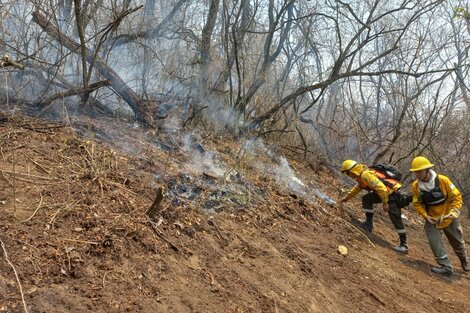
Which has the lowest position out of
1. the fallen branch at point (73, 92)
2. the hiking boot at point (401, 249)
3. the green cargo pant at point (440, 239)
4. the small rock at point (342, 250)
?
the hiking boot at point (401, 249)

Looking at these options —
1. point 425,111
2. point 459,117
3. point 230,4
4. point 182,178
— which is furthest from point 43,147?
point 459,117

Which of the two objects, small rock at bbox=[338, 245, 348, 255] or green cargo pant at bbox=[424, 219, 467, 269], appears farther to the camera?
green cargo pant at bbox=[424, 219, 467, 269]

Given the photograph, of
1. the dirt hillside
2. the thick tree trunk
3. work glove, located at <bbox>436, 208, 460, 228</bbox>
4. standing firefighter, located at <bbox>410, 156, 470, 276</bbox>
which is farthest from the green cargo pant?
the thick tree trunk

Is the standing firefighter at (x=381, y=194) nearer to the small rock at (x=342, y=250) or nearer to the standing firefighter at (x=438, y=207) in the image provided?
the standing firefighter at (x=438, y=207)

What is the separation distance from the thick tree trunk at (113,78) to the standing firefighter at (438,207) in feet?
15.3

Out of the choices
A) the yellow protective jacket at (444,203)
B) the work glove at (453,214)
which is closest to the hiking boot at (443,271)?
the yellow protective jacket at (444,203)

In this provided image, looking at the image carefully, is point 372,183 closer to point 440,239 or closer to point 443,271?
point 440,239

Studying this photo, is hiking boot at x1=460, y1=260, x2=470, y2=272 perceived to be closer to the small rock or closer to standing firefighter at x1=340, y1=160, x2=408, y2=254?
standing firefighter at x1=340, y1=160, x2=408, y2=254

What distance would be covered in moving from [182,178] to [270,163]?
11.2 feet

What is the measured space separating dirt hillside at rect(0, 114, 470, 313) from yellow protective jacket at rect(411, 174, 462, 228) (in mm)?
724

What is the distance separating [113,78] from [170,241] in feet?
14.1

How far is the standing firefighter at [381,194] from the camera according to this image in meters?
6.35

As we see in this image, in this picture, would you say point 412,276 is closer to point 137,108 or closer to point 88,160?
point 88,160

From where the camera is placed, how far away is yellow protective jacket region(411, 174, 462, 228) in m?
5.59
